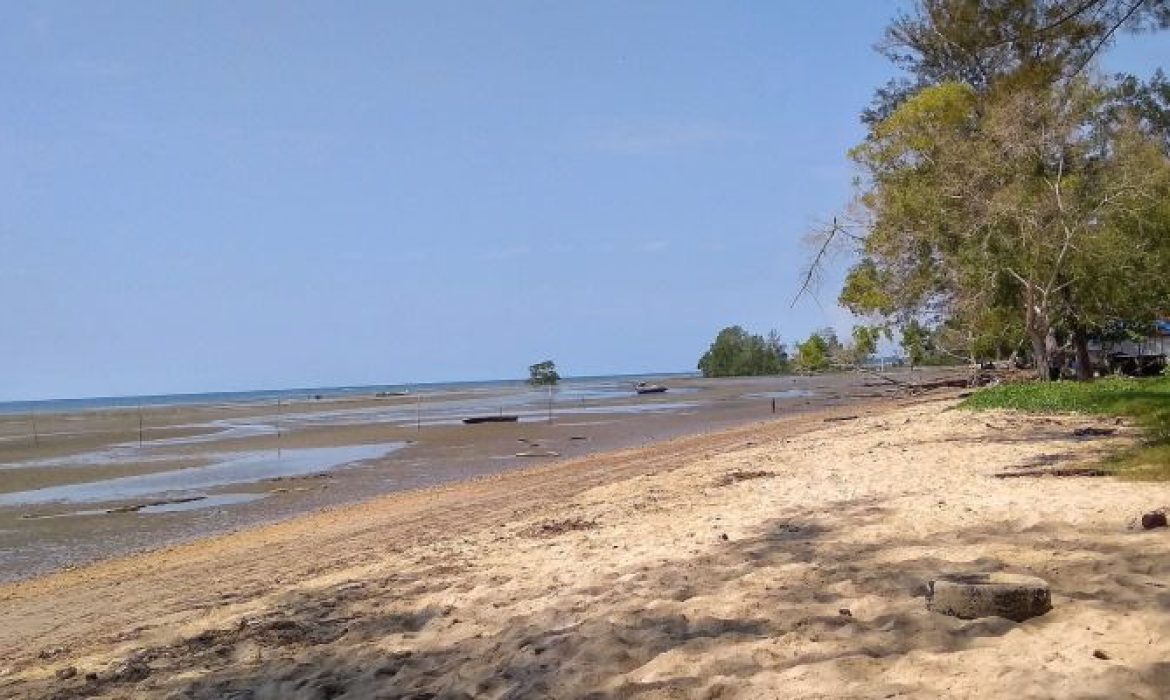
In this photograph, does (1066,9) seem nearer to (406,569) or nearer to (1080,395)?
(406,569)

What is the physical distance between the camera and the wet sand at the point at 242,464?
15.3 meters

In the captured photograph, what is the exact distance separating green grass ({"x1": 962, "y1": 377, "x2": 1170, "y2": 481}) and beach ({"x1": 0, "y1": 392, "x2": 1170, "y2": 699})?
0.57 metres

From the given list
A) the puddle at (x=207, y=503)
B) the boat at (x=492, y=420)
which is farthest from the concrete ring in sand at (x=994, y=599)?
the boat at (x=492, y=420)

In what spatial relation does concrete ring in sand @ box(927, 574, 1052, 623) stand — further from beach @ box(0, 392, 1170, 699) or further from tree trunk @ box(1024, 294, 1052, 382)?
tree trunk @ box(1024, 294, 1052, 382)

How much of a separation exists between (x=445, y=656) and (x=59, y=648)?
3860 mm

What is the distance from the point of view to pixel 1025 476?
30.1 ft

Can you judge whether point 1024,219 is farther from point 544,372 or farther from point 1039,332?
point 544,372

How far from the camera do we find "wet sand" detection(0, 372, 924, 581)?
50.3 ft

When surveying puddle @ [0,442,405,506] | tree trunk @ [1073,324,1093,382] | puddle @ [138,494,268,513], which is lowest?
puddle @ [138,494,268,513]

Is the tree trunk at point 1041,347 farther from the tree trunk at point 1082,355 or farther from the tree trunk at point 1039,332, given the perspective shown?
the tree trunk at point 1082,355

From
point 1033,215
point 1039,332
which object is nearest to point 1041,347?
point 1039,332

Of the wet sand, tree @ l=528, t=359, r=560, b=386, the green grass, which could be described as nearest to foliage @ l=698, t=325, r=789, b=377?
tree @ l=528, t=359, r=560, b=386

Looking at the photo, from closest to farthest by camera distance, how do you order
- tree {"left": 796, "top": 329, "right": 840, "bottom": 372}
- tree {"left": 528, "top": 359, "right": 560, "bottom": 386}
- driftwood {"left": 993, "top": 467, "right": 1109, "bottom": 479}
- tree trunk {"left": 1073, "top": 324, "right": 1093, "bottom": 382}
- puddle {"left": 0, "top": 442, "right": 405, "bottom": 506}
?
1. driftwood {"left": 993, "top": 467, "right": 1109, "bottom": 479}
2. puddle {"left": 0, "top": 442, "right": 405, "bottom": 506}
3. tree trunk {"left": 1073, "top": 324, "right": 1093, "bottom": 382}
4. tree {"left": 796, "top": 329, "right": 840, "bottom": 372}
5. tree {"left": 528, "top": 359, "right": 560, "bottom": 386}

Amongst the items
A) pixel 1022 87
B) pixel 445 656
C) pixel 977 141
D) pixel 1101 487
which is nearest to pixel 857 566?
pixel 445 656
